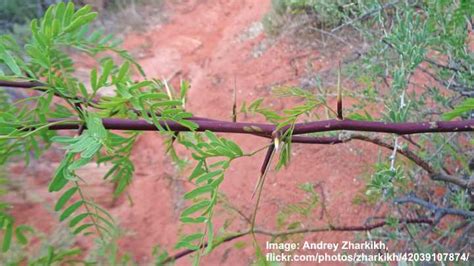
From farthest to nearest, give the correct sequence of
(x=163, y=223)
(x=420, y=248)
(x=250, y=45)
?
(x=250, y=45), (x=163, y=223), (x=420, y=248)

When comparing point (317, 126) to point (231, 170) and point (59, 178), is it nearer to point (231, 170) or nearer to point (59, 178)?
point (59, 178)

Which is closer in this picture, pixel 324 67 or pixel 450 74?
pixel 450 74

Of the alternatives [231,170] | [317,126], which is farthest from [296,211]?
[317,126]

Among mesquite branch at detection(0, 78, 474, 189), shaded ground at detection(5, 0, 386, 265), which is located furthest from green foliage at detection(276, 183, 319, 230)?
mesquite branch at detection(0, 78, 474, 189)


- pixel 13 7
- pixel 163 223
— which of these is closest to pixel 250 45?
pixel 163 223

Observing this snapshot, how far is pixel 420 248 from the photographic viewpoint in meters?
1.40

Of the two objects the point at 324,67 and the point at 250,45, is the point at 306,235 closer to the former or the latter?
the point at 324,67

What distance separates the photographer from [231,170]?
101 inches

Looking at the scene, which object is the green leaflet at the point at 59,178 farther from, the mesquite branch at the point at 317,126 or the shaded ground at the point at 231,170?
the shaded ground at the point at 231,170

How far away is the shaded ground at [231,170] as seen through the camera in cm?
210

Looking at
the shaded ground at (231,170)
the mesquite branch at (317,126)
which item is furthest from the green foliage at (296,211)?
the mesquite branch at (317,126)

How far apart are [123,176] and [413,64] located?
77cm

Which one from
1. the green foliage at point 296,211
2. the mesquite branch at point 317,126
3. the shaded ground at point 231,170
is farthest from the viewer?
the shaded ground at point 231,170

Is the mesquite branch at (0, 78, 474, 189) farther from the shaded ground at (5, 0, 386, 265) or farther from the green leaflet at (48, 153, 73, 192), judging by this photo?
the shaded ground at (5, 0, 386, 265)
